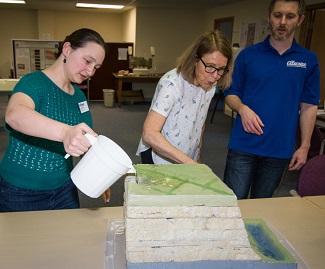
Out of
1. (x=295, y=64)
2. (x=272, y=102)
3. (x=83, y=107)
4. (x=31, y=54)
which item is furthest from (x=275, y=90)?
(x=31, y=54)

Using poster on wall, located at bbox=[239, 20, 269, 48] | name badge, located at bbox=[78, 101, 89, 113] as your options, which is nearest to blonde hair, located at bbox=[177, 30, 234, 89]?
name badge, located at bbox=[78, 101, 89, 113]

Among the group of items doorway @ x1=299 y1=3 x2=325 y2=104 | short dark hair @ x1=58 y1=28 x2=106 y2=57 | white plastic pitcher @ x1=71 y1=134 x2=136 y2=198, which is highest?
doorway @ x1=299 y1=3 x2=325 y2=104

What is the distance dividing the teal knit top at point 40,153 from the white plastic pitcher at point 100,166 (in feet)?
1.63

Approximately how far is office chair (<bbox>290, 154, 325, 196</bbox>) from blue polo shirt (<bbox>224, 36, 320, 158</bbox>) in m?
0.15

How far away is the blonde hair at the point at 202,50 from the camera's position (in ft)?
4.65

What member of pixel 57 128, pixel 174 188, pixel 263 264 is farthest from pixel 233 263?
pixel 57 128

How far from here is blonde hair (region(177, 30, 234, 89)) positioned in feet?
4.65

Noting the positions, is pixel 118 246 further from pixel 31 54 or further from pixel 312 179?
pixel 31 54

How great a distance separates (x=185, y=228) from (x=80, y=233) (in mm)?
451

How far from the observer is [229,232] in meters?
0.91

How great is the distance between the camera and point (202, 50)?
144 centimetres

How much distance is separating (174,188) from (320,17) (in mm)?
4969

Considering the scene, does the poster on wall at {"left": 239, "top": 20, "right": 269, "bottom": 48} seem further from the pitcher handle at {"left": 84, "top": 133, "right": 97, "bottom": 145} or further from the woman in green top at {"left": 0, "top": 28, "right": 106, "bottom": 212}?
the pitcher handle at {"left": 84, "top": 133, "right": 97, "bottom": 145}

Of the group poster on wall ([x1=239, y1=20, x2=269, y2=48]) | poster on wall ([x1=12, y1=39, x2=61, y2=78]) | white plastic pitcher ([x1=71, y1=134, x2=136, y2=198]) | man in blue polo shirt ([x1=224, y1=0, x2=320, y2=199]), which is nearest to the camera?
white plastic pitcher ([x1=71, y1=134, x2=136, y2=198])
